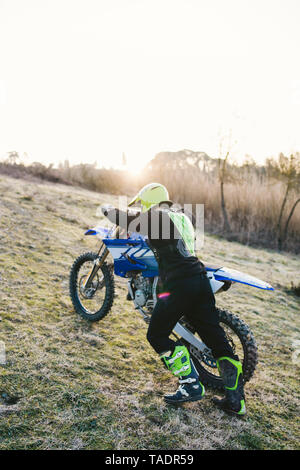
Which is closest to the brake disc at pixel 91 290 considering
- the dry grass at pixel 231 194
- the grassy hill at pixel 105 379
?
the grassy hill at pixel 105 379

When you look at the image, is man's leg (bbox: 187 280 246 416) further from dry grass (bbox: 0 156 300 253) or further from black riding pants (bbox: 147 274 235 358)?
dry grass (bbox: 0 156 300 253)

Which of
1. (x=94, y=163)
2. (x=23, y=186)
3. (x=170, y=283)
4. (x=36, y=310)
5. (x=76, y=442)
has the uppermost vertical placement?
(x=94, y=163)

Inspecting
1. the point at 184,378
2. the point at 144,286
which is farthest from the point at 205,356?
the point at 144,286

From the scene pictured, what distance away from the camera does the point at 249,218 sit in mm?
9008

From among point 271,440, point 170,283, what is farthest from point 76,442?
point 271,440

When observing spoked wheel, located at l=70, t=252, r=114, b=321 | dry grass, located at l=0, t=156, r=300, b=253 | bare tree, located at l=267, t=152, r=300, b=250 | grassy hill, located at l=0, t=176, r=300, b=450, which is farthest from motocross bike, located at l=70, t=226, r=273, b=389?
dry grass, located at l=0, t=156, r=300, b=253

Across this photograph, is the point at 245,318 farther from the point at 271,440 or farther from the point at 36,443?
the point at 36,443

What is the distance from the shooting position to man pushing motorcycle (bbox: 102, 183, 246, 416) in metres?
2.18

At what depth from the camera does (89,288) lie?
334 centimetres

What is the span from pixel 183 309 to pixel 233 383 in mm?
601

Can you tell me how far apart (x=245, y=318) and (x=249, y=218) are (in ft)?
18.1

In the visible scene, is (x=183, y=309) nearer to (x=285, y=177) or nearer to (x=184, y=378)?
(x=184, y=378)

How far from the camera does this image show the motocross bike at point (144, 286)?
95.9 inches

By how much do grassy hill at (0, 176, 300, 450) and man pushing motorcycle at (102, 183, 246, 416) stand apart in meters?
0.19
